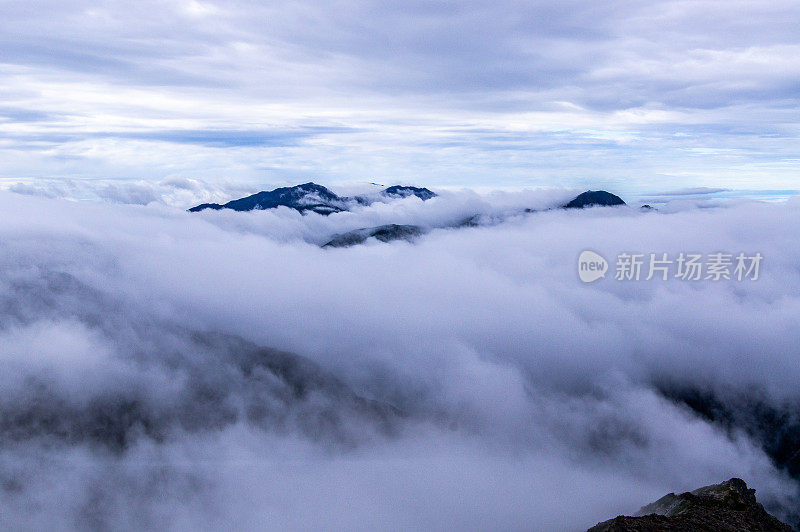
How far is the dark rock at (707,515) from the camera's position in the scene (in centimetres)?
14662

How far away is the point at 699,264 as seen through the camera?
11812 centimetres

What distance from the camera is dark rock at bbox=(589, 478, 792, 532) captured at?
481 ft

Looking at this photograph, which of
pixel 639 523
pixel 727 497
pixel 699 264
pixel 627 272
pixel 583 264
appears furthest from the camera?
pixel 727 497

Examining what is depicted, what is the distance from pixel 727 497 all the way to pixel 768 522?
441 inches

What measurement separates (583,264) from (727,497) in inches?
3316

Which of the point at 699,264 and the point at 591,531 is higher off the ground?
the point at 699,264

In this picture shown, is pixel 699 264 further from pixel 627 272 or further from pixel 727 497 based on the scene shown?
pixel 727 497

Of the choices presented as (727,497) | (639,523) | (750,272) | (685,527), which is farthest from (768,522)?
(750,272)

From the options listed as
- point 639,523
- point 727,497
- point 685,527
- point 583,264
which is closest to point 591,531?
point 639,523

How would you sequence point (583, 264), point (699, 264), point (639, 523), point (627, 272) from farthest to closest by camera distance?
point (583, 264)
point (639, 523)
point (627, 272)
point (699, 264)

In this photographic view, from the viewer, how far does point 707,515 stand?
158000mm

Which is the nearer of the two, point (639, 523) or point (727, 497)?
point (639, 523)

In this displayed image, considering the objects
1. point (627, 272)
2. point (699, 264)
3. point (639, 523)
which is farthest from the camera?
Answer: point (639, 523)

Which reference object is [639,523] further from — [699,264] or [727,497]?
[699,264]
